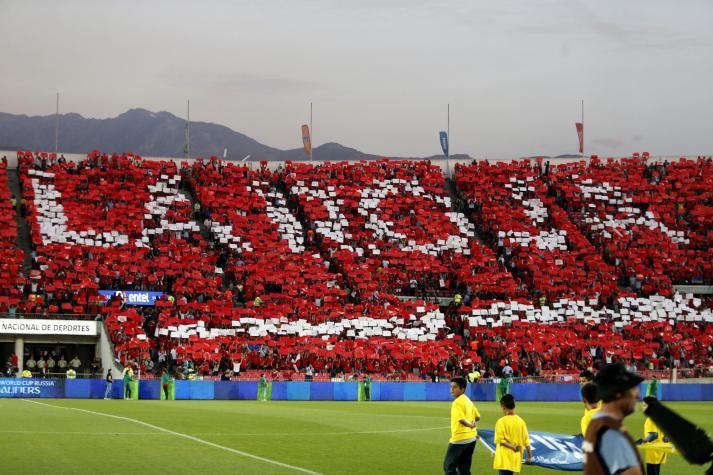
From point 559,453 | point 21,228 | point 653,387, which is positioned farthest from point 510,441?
point 21,228

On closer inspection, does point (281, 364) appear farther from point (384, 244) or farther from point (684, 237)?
point (684, 237)

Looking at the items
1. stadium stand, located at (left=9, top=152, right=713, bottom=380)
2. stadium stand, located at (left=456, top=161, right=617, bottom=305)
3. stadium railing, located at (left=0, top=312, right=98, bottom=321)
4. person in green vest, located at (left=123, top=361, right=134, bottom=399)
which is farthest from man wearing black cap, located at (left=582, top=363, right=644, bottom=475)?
stadium stand, located at (left=456, top=161, right=617, bottom=305)

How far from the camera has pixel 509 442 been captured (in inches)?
599

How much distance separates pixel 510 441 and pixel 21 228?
54.0 m

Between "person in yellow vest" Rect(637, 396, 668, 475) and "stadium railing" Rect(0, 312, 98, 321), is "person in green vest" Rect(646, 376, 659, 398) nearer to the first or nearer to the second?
"stadium railing" Rect(0, 312, 98, 321)

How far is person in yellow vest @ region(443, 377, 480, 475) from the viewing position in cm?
1559

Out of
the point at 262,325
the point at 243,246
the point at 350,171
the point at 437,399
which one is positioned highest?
the point at 350,171

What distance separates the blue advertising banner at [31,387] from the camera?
45.9 m

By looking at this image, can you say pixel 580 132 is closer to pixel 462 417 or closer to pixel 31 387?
pixel 31 387

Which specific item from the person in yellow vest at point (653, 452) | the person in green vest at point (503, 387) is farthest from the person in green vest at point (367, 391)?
the person in yellow vest at point (653, 452)

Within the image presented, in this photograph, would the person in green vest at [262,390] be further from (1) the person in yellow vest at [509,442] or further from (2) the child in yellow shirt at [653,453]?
(1) the person in yellow vest at [509,442]

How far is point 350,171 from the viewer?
75.8 m

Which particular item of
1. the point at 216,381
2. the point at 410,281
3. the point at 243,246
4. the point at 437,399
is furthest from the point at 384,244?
the point at 216,381

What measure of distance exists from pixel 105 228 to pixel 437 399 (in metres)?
24.8
